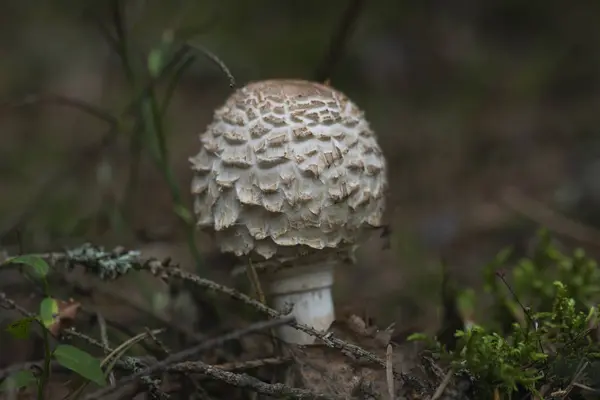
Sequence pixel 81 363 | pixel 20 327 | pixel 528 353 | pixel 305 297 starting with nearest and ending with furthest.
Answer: pixel 81 363 < pixel 20 327 < pixel 528 353 < pixel 305 297

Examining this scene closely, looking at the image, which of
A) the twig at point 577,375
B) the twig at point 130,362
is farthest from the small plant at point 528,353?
the twig at point 130,362

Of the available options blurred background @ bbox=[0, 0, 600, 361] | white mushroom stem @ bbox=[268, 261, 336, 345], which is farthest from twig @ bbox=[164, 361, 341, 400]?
blurred background @ bbox=[0, 0, 600, 361]

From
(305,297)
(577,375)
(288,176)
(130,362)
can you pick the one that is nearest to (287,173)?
(288,176)

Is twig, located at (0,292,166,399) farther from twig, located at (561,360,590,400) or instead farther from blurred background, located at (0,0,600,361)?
twig, located at (561,360,590,400)

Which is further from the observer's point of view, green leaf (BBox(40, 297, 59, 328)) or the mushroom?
the mushroom

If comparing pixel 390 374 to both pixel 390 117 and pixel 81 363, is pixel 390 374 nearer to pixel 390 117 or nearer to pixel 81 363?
pixel 81 363

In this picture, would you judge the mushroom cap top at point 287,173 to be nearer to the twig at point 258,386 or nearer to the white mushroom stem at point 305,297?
the white mushroom stem at point 305,297

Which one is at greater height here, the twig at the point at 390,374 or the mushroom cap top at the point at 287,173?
the mushroom cap top at the point at 287,173
